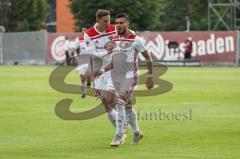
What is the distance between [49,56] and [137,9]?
19679 mm

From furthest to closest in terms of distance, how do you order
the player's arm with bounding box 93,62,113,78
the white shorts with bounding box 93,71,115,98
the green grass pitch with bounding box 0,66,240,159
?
1. the white shorts with bounding box 93,71,115,98
2. the player's arm with bounding box 93,62,113,78
3. the green grass pitch with bounding box 0,66,240,159

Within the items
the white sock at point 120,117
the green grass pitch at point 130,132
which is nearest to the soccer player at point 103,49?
the white sock at point 120,117

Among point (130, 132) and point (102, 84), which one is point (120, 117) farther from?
point (130, 132)

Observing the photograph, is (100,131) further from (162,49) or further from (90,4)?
(90,4)

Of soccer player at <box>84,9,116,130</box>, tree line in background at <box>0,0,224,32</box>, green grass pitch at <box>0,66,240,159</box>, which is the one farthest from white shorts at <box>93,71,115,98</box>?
tree line in background at <box>0,0,224,32</box>

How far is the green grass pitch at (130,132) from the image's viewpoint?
13672 millimetres

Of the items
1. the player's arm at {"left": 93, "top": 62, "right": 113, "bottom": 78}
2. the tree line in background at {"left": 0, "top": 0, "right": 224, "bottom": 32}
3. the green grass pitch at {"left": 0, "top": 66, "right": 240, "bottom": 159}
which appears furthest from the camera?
the tree line in background at {"left": 0, "top": 0, "right": 224, "bottom": 32}

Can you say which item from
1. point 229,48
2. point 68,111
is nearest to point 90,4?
point 229,48

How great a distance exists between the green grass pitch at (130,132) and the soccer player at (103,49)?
73 centimetres

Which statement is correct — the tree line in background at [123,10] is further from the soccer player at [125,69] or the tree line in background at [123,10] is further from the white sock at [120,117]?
the white sock at [120,117]

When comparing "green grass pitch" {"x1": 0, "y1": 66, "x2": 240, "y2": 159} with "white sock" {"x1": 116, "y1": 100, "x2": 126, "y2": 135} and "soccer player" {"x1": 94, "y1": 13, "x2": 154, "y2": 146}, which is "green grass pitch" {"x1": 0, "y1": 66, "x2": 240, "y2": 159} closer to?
"white sock" {"x1": 116, "y1": 100, "x2": 126, "y2": 135}

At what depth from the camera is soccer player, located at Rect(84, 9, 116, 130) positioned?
15523 mm

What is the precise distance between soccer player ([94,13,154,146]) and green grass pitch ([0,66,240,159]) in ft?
→ 1.74

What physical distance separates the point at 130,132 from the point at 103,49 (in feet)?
6.50
